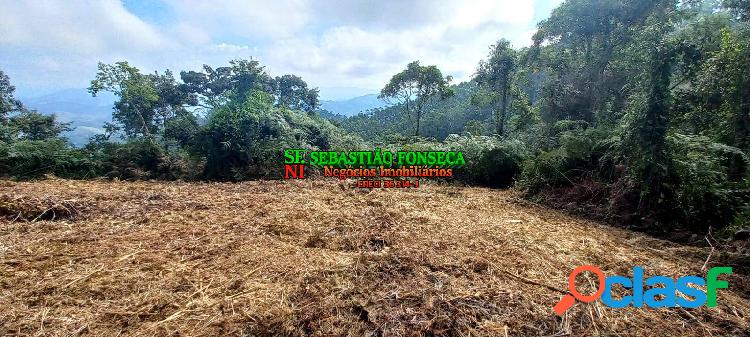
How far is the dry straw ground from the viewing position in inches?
70.2

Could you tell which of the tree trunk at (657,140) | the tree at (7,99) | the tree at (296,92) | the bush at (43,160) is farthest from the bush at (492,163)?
the tree at (7,99)

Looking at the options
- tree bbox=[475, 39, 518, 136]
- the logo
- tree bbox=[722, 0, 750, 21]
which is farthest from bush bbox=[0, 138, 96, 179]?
tree bbox=[475, 39, 518, 136]

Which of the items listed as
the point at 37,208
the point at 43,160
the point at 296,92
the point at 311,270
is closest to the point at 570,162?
the point at 311,270

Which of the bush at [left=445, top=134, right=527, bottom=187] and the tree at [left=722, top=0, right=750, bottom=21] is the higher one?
the tree at [left=722, top=0, right=750, bottom=21]

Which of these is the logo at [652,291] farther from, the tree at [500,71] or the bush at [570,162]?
the tree at [500,71]

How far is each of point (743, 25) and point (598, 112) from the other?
315cm

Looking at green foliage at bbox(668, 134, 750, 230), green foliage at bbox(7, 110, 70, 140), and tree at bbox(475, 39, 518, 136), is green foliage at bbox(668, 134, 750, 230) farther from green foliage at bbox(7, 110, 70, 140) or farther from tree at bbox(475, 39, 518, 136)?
green foliage at bbox(7, 110, 70, 140)

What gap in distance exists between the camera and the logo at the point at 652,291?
2.00m

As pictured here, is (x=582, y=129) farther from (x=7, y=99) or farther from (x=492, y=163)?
(x=7, y=99)

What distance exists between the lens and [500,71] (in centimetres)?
1354

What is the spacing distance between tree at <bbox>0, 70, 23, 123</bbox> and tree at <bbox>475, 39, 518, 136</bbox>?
19330 millimetres

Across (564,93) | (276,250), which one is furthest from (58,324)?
(564,93)

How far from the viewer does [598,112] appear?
26.9 feet

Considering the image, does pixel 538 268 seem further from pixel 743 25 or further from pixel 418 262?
pixel 743 25
